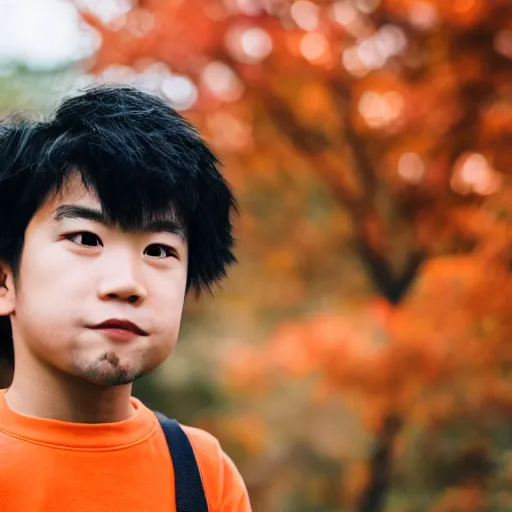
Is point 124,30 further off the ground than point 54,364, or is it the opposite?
point 124,30

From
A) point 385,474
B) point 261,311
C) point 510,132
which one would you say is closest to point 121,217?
point 510,132

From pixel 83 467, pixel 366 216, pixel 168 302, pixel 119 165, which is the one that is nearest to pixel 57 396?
pixel 83 467

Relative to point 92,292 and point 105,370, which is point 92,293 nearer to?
point 92,292

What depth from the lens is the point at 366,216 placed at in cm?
441

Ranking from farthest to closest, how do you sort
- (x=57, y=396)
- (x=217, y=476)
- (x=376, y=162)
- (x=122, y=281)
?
(x=376, y=162) → (x=217, y=476) → (x=57, y=396) → (x=122, y=281)

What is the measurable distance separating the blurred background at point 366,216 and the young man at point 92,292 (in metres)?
2.24

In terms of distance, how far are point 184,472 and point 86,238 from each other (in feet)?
1.53

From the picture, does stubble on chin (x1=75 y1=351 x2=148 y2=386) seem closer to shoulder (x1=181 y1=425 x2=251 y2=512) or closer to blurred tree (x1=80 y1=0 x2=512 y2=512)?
shoulder (x1=181 y1=425 x2=251 y2=512)

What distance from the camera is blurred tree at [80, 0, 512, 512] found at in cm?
363

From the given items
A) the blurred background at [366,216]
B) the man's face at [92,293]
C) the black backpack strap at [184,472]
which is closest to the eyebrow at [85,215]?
the man's face at [92,293]

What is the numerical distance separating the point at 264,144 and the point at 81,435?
331 centimetres

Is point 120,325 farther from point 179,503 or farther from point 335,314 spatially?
point 335,314

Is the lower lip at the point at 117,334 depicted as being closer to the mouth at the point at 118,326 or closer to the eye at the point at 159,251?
the mouth at the point at 118,326

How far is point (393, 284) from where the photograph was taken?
4422 mm
